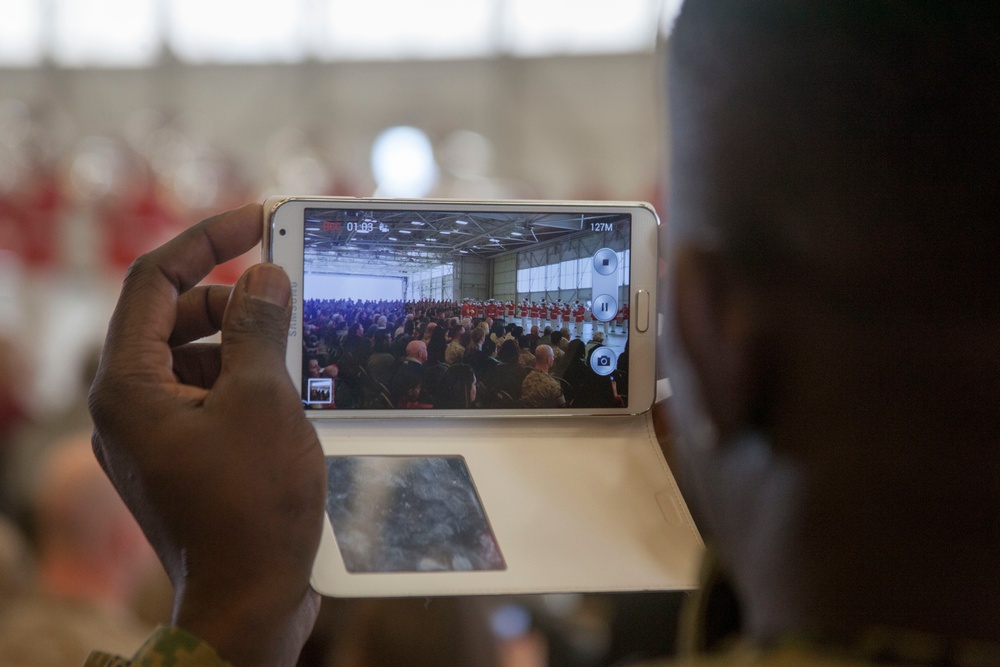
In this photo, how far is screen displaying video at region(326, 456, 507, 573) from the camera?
595mm

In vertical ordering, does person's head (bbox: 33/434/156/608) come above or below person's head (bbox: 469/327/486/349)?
below

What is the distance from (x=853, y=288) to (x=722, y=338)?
0.21 feet

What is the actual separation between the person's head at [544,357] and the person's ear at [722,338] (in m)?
0.30

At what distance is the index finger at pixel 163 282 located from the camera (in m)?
0.57

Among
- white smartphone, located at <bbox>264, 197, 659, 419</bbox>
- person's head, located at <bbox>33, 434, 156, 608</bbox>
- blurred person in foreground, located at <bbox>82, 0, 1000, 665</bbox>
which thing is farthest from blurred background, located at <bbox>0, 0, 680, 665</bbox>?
blurred person in foreground, located at <bbox>82, 0, 1000, 665</bbox>

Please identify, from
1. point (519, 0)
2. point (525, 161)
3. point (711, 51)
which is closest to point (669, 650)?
point (711, 51)

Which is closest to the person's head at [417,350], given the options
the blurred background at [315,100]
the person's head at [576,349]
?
the person's head at [576,349]

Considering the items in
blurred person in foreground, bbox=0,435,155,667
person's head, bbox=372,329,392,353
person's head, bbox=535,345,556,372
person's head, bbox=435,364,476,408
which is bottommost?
blurred person in foreground, bbox=0,435,155,667

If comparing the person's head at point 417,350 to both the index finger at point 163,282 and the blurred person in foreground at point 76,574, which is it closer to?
the index finger at point 163,282

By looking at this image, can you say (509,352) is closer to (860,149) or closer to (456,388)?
(456,388)

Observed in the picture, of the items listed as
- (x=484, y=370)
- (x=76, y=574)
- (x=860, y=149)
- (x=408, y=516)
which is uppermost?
(x=860, y=149)

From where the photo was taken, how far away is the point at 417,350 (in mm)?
682

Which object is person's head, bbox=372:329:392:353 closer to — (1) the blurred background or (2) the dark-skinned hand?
(2) the dark-skinned hand

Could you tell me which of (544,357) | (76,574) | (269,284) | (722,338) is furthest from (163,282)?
(76,574)
